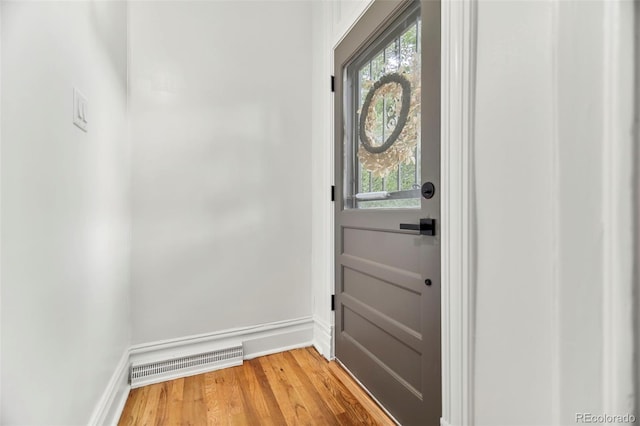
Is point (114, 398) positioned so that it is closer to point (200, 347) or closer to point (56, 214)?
point (200, 347)

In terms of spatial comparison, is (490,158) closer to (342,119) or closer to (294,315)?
(342,119)

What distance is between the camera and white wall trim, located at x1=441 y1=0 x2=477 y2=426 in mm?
966

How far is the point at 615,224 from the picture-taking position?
633 mm

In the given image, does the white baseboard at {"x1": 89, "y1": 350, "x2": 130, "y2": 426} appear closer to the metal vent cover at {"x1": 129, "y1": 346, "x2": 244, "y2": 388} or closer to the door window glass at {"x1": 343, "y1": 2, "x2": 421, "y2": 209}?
the metal vent cover at {"x1": 129, "y1": 346, "x2": 244, "y2": 388}

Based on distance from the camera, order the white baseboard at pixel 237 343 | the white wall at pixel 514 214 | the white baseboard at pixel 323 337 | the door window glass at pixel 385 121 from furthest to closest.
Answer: the white baseboard at pixel 323 337
the white baseboard at pixel 237 343
the door window glass at pixel 385 121
the white wall at pixel 514 214

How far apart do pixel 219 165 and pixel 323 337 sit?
4.50ft

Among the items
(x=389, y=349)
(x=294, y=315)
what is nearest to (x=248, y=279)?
(x=294, y=315)

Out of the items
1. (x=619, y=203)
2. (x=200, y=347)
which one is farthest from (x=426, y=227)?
(x=200, y=347)

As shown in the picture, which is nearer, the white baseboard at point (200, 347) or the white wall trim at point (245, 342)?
the white baseboard at point (200, 347)

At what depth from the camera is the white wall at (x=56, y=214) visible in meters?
0.67

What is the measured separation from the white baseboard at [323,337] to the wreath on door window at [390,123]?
111cm

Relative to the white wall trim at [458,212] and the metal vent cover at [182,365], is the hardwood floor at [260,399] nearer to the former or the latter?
the metal vent cover at [182,365]

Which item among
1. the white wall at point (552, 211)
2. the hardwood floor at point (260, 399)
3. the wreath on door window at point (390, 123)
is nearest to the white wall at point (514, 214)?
the white wall at point (552, 211)

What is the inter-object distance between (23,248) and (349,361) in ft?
5.20
